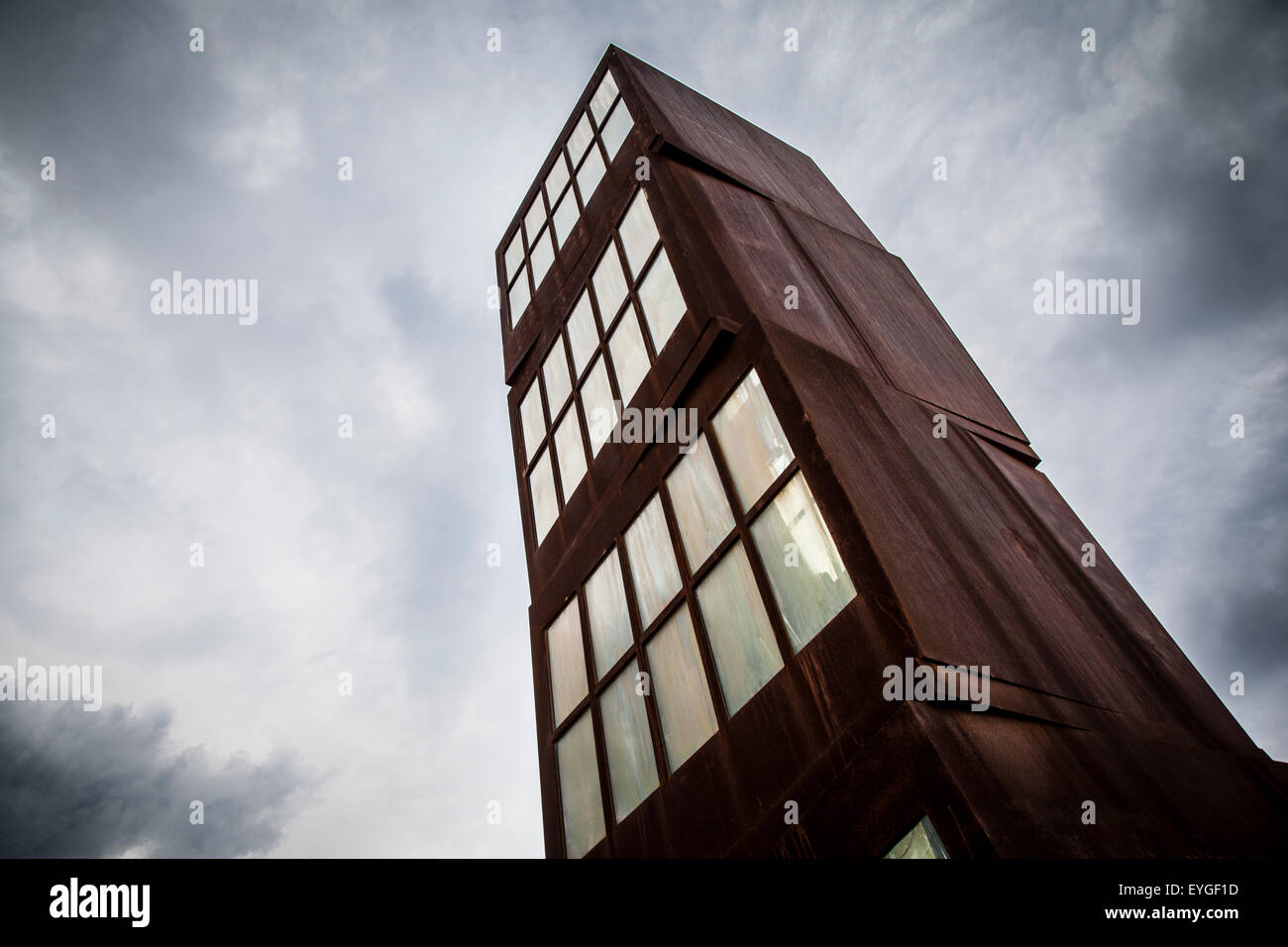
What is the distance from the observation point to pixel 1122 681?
22.1 ft

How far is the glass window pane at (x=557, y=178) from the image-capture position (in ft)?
48.9

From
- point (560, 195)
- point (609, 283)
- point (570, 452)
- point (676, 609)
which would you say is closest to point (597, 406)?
point (570, 452)

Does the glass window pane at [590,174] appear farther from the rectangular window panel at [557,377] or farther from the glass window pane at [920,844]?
the glass window pane at [920,844]

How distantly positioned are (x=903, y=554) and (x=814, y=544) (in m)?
0.74

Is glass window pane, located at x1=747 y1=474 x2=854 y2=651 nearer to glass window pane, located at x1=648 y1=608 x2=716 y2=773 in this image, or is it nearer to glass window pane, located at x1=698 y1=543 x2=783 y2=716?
glass window pane, located at x1=698 y1=543 x2=783 y2=716

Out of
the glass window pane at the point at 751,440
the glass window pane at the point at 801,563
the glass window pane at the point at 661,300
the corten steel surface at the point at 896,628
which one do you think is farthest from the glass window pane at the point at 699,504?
the glass window pane at the point at 661,300

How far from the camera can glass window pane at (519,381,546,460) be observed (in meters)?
12.5

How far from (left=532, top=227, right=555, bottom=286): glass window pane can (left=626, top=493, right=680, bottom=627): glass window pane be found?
7.21 metres

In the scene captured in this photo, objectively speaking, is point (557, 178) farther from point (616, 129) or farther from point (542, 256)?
point (616, 129)

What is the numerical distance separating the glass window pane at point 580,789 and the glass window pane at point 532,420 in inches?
202

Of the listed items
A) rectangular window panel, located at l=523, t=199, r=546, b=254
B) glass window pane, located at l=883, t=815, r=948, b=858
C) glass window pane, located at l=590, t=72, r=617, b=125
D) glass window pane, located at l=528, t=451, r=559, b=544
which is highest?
glass window pane, located at l=590, t=72, r=617, b=125

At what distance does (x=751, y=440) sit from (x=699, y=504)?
3.06ft

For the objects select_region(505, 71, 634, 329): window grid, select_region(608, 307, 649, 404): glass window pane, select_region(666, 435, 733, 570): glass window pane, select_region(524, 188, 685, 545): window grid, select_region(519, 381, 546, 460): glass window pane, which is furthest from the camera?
select_region(505, 71, 634, 329): window grid

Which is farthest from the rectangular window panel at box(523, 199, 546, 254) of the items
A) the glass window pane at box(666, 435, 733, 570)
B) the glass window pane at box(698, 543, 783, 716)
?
the glass window pane at box(698, 543, 783, 716)
